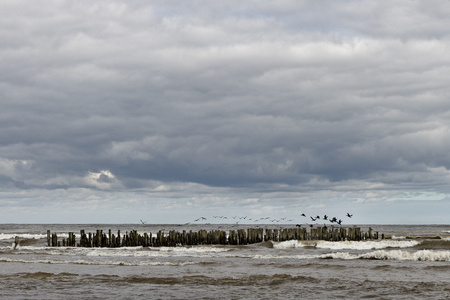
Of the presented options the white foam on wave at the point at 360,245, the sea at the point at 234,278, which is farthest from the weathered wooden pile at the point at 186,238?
the sea at the point at 234,278

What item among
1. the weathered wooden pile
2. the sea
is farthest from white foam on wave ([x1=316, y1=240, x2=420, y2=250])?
the sea

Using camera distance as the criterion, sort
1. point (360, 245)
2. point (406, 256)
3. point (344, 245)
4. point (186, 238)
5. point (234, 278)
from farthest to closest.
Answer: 1. point (186, 238)
2. point (344, 245)
3. point (360, 245)
4. point (406, 256)
5. point (234, 278)

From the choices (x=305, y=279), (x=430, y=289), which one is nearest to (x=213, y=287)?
(x=305, y=279)

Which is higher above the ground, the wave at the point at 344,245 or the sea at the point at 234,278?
the sea at the point at 234,278

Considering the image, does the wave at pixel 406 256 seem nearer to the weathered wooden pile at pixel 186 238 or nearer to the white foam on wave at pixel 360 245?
the white foam on wave at pixel 360 245

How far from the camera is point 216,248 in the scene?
4216 cm

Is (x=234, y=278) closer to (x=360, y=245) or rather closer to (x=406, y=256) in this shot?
(x=406, y=256)

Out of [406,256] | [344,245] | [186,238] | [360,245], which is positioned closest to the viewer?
[406,256]

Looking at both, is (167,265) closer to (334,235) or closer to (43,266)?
(43,266)

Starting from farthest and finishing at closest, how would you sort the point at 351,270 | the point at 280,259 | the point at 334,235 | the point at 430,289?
the point at 334,235 < the point at 280,259 < the point at 351,270 < the point at 430,289

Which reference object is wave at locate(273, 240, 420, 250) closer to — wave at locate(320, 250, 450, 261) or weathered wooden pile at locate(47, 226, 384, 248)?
weathered wooden pile at locate(47, 226, 384, 248)

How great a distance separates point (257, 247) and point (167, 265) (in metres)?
16.0

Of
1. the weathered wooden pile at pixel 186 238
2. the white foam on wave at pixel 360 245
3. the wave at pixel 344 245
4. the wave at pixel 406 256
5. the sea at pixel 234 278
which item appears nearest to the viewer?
the sea at pixel 234 278

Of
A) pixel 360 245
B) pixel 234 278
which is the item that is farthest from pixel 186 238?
pixel 234 278
